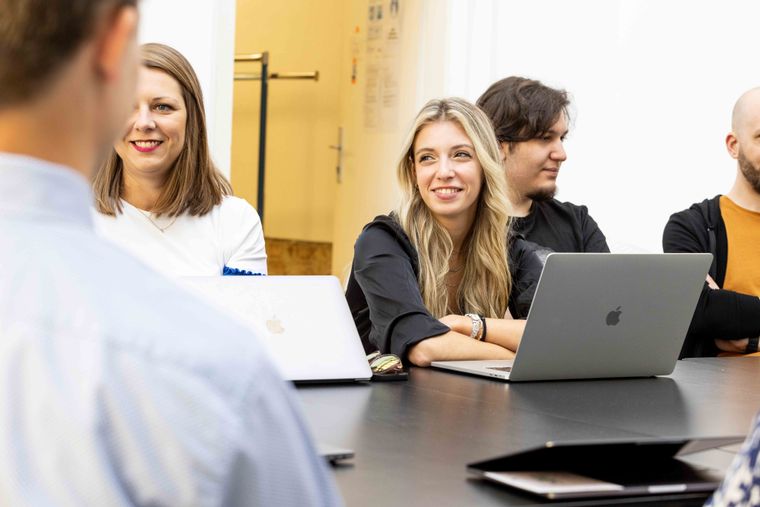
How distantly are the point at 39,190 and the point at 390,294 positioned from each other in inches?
75.9

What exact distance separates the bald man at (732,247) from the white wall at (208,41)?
170cm

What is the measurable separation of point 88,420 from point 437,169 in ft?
7.65

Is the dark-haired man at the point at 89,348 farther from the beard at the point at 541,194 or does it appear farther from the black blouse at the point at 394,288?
the beard at the point at 541,194

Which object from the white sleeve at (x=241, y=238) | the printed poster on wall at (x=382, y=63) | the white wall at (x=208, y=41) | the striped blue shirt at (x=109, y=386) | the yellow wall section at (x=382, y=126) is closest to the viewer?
the striped blue shirt at (x=109, y=386)

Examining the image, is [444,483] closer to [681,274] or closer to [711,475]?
[711,475]

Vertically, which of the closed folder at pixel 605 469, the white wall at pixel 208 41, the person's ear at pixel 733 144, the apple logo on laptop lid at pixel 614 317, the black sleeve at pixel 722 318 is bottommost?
the black sleeve at pixel 722 318

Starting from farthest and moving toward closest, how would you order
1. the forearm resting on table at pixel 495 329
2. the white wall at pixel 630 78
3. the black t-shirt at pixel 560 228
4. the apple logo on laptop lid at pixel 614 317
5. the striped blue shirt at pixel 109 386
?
1. the white wall at pixel 630 78
2. the black t-shirt at pixel 560 228
3. the forearm resting on table at pixel 495 329
4. the apple logo on laptop lid at pixel 614 317
5. the striped blue shirt at pixel 109 386

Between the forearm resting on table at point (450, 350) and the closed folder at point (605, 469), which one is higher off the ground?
the closed folder at point (605, 469)

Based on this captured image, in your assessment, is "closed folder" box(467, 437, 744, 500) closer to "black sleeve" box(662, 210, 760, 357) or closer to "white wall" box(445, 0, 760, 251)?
"black sleeve" box(662, 210, 760, 357)

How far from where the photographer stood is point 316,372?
2031 mm

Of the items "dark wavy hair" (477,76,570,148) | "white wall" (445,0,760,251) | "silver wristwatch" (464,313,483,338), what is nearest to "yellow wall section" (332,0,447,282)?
"white wall" (445,0,760,251)

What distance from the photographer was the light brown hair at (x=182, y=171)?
9.30 ft

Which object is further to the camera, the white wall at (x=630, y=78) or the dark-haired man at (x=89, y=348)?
the white wall at (x=630, y=78)

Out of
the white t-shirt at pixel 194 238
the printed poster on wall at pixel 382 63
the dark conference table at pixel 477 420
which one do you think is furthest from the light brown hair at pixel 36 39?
the printed poster on wall at pixel 382 63
